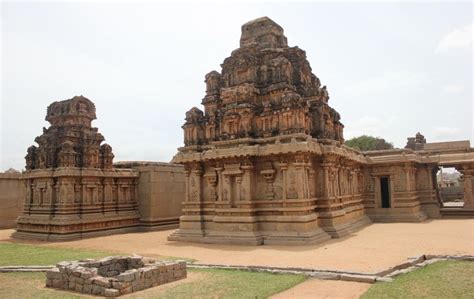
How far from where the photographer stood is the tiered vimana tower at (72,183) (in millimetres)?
18922

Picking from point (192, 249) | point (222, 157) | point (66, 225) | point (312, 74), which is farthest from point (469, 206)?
point (66, 225)

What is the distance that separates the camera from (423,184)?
23.4m

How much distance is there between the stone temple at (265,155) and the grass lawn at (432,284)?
5314mm

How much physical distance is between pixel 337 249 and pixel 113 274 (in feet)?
22.5

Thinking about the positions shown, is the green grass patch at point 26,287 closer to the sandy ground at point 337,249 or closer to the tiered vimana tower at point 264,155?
the sandy ground at point 337,249

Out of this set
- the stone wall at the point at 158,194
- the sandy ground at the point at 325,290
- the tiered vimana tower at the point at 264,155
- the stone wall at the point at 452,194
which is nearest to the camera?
the sandy ground at the point at 325,290

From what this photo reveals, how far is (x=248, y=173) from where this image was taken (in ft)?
49.6

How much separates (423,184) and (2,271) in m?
21.9

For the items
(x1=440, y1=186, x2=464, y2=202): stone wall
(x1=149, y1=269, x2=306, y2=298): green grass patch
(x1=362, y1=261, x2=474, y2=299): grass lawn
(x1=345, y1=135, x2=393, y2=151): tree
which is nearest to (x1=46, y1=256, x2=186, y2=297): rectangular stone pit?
(x1=149, y1=269, x2=306, y2=298): green grass patch

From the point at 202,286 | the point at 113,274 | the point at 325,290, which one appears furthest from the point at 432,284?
the point at 113,274

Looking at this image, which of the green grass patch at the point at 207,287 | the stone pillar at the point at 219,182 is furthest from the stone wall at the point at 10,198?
the green grass patch at the point at 207,287

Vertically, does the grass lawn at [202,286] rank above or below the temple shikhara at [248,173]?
below

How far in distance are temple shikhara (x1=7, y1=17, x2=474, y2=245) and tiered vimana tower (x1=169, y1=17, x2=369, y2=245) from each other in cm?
5

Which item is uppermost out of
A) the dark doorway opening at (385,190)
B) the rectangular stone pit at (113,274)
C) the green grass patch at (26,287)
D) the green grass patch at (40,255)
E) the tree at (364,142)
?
the tree at (364,142)
